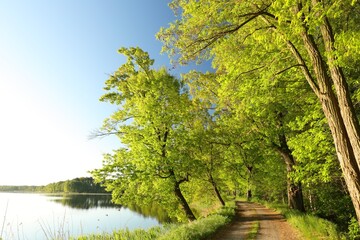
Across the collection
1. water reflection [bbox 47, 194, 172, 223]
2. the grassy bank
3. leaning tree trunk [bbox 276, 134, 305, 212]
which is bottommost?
water reflection [bbox 47, 194, 172, 223]

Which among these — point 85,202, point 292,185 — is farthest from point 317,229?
point 85,202

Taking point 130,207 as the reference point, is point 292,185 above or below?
above

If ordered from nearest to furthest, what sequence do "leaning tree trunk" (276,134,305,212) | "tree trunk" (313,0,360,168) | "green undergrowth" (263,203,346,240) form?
"tree trunk" (313,0,360,168), "green undergrowth" (263,203,346,240), "leaning tree trunk" (276,134,305,212)

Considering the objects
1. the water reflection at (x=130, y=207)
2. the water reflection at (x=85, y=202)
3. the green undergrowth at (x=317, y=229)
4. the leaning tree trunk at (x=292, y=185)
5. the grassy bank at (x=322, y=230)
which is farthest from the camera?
the water reflection at (x=85, y=202)

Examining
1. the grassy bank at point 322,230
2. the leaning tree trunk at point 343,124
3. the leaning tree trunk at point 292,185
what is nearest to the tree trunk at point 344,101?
the leaning tree trunk at point 343,124

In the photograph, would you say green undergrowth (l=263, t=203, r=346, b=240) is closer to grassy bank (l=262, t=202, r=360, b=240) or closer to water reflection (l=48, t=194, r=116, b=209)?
grassy bank (l=262, t=202, r=360, b=240)

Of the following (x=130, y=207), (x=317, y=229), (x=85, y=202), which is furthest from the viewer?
(x=85, y=202)

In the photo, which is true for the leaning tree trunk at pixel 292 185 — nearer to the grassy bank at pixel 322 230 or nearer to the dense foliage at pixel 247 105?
the dense foliage at pixel 247 105

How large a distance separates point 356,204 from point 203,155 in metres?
16.5

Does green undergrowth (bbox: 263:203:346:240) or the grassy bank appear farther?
green undergrowth (bbox: 263:203:346:240)

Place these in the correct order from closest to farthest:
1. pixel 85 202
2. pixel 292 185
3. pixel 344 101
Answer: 1. pixel 344 101
2. pixel 292 185
3. pixel 85 202

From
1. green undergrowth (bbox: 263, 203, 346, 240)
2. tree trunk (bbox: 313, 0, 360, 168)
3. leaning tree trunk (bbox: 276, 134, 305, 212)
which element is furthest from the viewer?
leaning tree trunk (bbox: 276, 134, 305, 212)

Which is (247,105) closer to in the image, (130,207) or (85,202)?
(130,207)

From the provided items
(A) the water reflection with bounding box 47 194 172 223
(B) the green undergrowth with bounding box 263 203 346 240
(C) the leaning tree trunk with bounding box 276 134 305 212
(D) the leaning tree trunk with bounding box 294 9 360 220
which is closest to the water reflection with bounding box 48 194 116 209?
(A) the water reflection with bounding box 47 194 172 223
